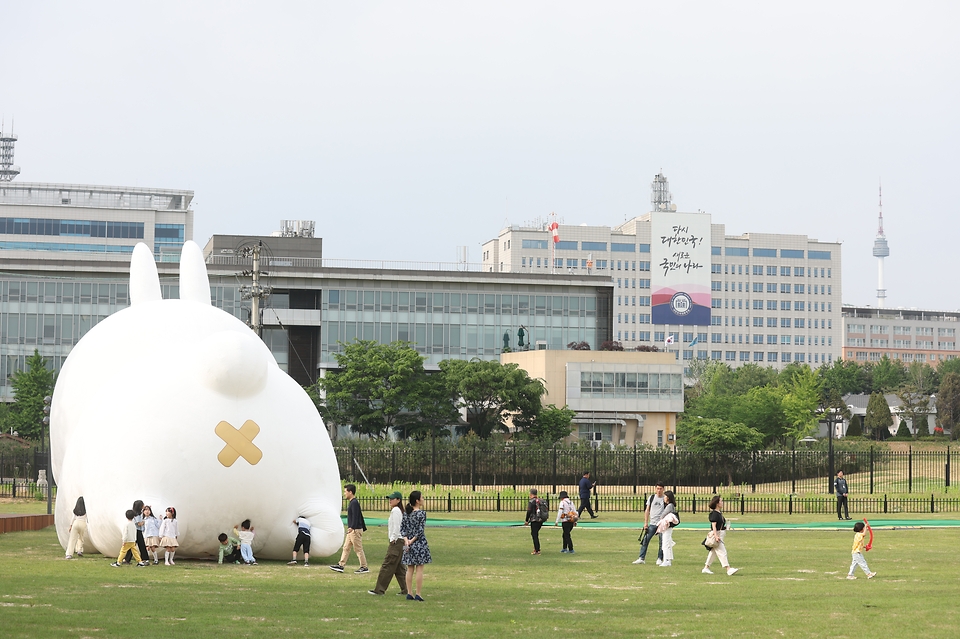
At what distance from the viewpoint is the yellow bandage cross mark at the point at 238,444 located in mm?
19922

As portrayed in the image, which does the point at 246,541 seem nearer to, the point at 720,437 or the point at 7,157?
the point at 720,437

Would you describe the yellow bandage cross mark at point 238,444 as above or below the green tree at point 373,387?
below

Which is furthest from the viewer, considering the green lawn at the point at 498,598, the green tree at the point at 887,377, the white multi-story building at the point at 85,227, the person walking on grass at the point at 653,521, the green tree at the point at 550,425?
the green tree at the point at 887,377

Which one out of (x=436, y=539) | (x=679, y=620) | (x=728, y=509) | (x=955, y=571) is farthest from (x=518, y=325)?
(x=679, y=620)

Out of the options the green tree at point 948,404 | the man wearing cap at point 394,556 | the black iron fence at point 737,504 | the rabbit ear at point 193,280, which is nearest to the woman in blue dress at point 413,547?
the man wearing cap at point 394,556

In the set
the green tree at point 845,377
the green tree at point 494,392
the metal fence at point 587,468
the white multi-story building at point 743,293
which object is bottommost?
the metal fence at point 587,468

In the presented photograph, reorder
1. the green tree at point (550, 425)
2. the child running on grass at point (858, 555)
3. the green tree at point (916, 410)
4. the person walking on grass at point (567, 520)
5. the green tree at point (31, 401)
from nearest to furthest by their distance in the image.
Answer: the child running on grass at point (858, 555) < the person walking on grass at point (567, 520) < the green tree at point (550, 425) < the green tree at point (31, 401) < the green tree at point (916, 410)

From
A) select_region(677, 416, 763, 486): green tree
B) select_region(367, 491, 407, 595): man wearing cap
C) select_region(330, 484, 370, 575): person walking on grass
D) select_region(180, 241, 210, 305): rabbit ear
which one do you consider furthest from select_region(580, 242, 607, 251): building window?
select_region(367, 491, 407, 595): man wearing cap

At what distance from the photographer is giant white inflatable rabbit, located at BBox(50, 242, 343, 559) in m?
19.8

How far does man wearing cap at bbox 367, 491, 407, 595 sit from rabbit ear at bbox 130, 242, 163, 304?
1063 centimetres

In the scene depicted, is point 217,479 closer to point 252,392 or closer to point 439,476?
point 252,392

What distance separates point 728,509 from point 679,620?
91.2ft

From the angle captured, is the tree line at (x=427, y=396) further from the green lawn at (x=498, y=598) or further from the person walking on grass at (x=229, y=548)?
the person walking on grass at (x=229, y=548)

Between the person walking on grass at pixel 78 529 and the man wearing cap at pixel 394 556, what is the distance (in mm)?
→ 6937
